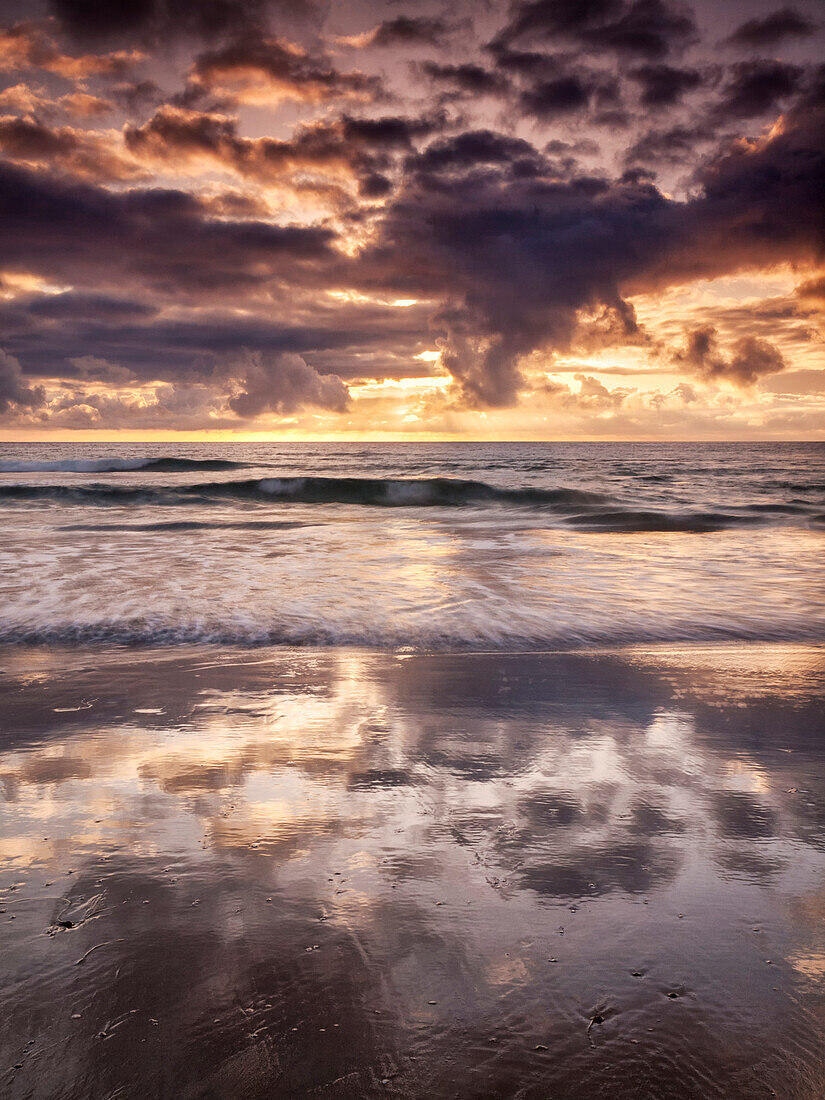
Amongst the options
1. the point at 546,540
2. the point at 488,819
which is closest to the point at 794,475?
the point at 546,540

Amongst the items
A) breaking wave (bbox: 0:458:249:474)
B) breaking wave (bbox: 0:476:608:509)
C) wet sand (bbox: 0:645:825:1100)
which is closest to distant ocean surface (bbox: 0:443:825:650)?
wet sand (bbox: 0:645:825:1100)

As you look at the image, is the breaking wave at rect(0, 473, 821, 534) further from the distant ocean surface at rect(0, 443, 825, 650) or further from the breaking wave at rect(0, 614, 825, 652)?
the breaking wave at rect(0, 614, 825, 652)

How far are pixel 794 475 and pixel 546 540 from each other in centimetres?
3063

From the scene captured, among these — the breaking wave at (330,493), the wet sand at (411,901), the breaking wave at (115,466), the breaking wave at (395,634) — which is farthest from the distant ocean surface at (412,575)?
the breaking wave at (115,466)

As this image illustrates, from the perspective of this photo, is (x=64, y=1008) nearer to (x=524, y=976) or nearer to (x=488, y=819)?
(x=524, y=976)

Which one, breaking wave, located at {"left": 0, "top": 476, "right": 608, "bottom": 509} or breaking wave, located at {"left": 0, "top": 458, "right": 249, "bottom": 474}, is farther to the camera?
breaking wave, located at {"left": 0, "top": 458, "right": 249, "bottom": 474}

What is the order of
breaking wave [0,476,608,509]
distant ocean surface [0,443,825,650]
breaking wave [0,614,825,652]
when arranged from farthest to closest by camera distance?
breaking wave [0,476,608,509], distant ocean surface [0,443,825,650], breaking wave [0,614,825,652]

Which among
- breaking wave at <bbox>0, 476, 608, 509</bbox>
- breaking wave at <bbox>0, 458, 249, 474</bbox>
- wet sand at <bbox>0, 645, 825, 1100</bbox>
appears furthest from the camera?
breaking wave at <bbox>0, 458, 249, 474</bbox>

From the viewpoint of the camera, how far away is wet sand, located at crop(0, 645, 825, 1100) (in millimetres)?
1538

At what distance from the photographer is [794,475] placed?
3816 centimetres

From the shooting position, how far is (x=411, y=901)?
2.10 m

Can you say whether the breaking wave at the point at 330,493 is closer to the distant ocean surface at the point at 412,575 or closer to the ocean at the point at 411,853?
the distant ocean surface at the point at 412,575

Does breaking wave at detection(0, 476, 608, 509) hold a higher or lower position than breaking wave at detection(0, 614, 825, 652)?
lower

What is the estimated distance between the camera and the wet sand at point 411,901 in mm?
1538
